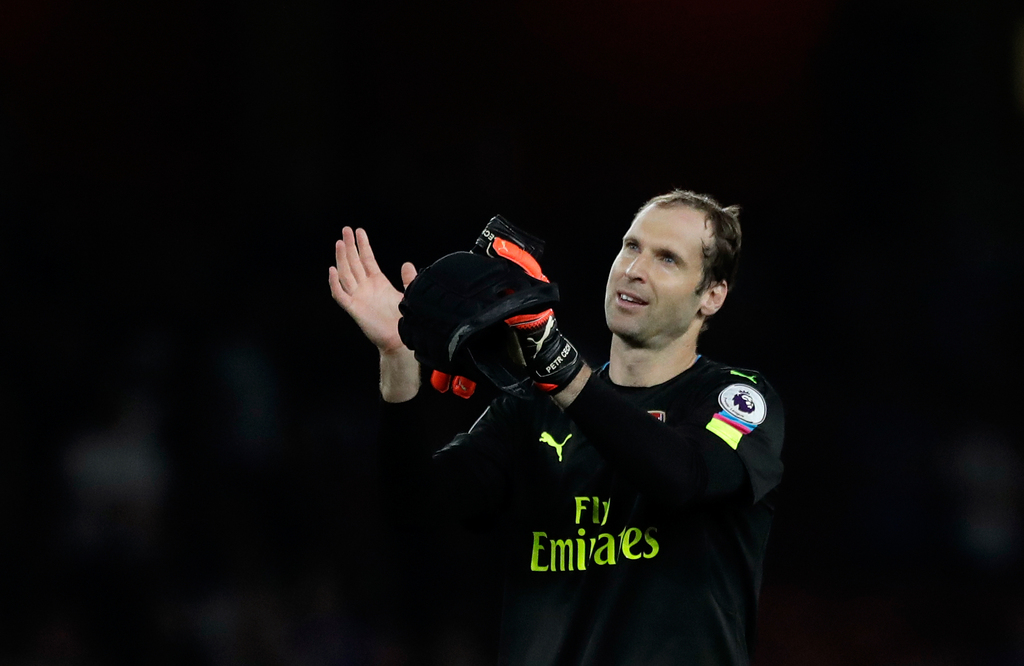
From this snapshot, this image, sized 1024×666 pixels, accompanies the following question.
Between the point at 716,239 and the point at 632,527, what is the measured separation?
0.73 m

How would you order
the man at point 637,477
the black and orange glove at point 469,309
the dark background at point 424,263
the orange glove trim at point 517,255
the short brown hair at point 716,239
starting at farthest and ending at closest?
the dark background at point 424,263 → the short brown hair at point 716,239 → the man at point 637,477 → the orange glove trim at point 517,255 → the black and orange glove at point 469,309

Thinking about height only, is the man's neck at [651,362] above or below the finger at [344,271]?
below

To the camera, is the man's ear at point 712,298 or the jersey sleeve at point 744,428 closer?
the jersey sleeve at point 744,428

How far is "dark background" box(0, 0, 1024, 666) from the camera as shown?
479 cm

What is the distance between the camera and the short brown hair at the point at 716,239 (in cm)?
243

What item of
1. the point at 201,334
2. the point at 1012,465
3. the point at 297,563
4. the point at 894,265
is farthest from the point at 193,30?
the point at 1012,465

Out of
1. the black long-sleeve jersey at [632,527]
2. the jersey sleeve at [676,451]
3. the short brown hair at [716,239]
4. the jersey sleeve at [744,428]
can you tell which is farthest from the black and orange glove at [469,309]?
the short brown hair at [716,239]

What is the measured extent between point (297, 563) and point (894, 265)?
11.6ft

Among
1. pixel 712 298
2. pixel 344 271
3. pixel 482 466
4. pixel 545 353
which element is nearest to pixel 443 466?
pixel 482 466

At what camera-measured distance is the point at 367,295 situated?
82.8 inches

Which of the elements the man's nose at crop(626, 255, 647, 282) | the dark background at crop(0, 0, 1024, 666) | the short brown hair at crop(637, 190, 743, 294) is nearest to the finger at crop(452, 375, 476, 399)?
the man's nose at crop(626, 255, 647, 282)

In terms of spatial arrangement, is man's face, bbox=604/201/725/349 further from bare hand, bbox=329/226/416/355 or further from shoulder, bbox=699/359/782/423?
→ bare hand, bbox=329/226/416/355

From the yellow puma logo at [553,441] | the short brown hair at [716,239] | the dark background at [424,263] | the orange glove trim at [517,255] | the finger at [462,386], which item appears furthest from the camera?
the dark background at [424,263]

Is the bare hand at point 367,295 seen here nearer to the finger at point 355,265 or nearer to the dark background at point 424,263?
the finger at point 355,265
